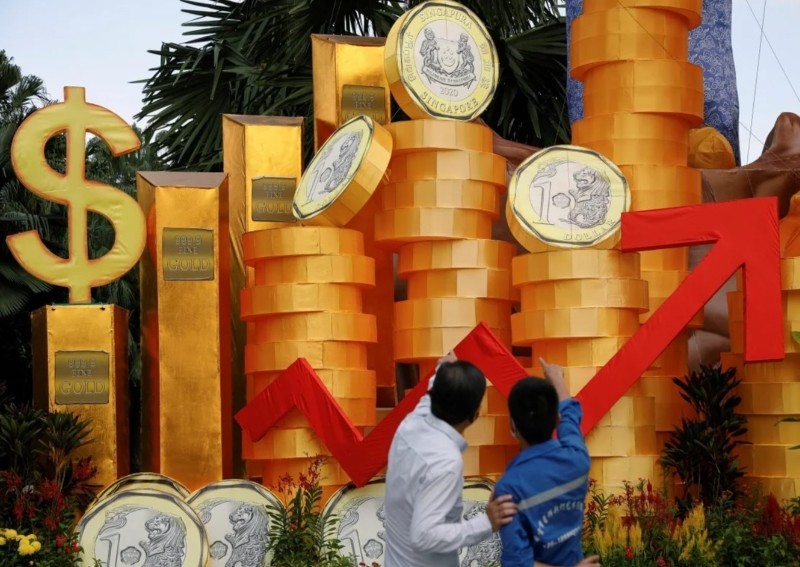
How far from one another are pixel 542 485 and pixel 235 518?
171 inches

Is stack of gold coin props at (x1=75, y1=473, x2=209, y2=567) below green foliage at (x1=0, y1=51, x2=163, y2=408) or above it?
below

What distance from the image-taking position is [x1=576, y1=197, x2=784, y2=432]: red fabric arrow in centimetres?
816

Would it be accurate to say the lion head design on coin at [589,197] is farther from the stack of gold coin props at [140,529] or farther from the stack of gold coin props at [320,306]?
the stack of gold coin props at [140,529]

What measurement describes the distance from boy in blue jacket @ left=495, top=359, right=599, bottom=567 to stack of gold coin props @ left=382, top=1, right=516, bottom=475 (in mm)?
4051

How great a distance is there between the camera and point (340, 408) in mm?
8758

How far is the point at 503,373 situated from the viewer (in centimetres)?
837

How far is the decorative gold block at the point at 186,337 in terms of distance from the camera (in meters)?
9.27

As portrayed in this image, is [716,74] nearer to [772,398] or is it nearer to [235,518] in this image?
[772,398]

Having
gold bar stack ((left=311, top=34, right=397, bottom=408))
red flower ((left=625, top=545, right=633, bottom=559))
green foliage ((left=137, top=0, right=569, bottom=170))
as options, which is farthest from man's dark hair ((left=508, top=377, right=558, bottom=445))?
green foliage ((left=137, top=0, right=569, bottom=170))

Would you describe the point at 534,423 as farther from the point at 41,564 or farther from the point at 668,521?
the point at 41,564

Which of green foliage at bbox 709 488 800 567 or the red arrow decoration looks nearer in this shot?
green foliage at bbox 709 488 800 567

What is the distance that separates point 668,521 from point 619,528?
0.42 metres

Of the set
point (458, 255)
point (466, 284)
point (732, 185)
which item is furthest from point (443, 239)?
point (732, 185)

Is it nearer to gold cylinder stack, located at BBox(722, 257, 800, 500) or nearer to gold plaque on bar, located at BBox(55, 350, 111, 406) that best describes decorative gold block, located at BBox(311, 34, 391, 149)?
gold plaque on bar, located at BBox(55, 350, 111, 406)
